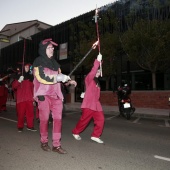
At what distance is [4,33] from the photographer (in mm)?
38531

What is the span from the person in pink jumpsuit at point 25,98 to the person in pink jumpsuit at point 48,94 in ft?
7.29

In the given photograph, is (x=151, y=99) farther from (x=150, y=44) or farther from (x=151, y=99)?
(x=150, y=44)

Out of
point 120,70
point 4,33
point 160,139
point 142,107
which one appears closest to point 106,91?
point 120,70

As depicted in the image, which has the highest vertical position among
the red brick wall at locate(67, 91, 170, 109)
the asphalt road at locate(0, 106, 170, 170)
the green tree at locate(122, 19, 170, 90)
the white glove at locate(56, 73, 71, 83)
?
→ the green tree at locate(122, 19, 170, 90)

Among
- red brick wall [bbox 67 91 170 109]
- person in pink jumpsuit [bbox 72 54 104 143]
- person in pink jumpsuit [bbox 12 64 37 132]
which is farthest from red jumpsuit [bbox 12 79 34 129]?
red brick wall [bbox 67 91 170 109]

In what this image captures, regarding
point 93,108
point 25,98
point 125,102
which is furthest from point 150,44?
point 93,108

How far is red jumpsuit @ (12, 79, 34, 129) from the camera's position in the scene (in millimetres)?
6445

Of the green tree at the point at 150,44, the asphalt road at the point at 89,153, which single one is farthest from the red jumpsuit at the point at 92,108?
the green tree at the point at 150,44

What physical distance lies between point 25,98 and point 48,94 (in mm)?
2435

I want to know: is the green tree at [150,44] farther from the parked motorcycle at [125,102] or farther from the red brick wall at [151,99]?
the parked motorcycle at [125,102]

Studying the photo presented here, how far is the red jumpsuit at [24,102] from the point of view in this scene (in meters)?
6.45

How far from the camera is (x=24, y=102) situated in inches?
255

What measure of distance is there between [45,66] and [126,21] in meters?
11.8

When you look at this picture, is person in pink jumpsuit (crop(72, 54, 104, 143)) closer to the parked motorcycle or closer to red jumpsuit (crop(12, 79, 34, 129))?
red jumpsuit (crop(12, 79, 34, 129))
